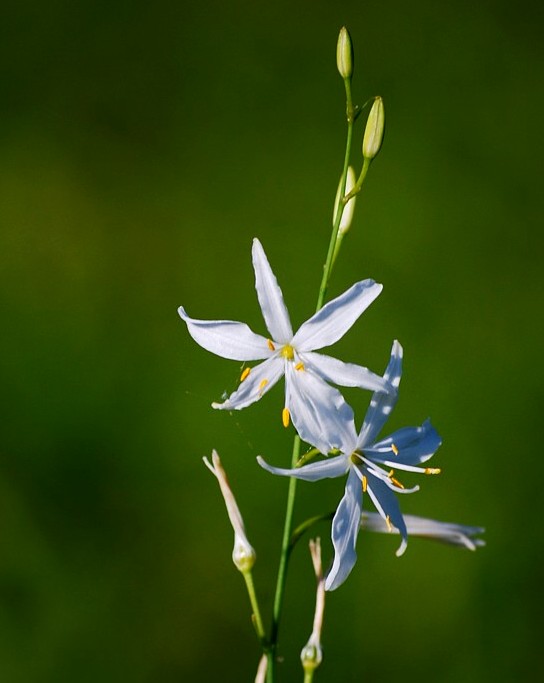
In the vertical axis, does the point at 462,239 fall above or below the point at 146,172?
below

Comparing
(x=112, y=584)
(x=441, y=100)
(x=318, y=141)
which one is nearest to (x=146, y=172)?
(x=318, y=141)

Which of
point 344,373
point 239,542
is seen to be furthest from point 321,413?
point 239,542

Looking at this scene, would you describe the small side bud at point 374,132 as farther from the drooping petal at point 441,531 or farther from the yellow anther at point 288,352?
the drooping petal at point 441,531

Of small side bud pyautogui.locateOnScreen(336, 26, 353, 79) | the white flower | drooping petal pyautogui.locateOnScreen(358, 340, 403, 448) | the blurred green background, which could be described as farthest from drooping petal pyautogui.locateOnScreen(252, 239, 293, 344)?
the blurred green background

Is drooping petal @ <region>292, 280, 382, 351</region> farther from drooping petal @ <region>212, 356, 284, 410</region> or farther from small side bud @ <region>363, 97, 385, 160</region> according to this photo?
small side bud @ <region>363, 97, 385, 160</region>

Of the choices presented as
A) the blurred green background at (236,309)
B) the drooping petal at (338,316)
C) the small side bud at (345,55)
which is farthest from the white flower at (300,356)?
the blurred green background at (236,309)

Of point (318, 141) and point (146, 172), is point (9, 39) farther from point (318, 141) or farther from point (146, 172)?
point (318, 141)

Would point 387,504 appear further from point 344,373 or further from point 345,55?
point 345,55
